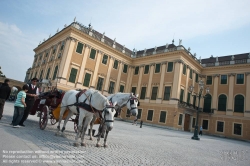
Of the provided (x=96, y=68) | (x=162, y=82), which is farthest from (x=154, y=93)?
(x=96, y=68)

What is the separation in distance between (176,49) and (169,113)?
400 inches

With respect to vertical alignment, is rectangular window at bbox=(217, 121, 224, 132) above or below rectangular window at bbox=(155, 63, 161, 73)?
below

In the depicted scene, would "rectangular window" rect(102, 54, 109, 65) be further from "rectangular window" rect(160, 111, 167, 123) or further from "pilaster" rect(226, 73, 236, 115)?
"pilaster" rect(226, 73, 236, 115)

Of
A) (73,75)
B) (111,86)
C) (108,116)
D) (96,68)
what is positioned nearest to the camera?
(108,116)

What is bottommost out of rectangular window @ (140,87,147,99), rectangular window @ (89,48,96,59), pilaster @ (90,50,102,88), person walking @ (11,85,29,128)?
person walking @ (11,85,29,128)

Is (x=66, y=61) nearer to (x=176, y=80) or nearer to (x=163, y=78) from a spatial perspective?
(x=163, y=78)

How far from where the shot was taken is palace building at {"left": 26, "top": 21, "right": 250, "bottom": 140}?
25938mm

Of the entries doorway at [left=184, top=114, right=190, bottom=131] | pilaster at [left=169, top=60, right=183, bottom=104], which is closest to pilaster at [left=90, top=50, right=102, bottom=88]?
pilaster at [left=169, top=60, right=183, bottom=104]

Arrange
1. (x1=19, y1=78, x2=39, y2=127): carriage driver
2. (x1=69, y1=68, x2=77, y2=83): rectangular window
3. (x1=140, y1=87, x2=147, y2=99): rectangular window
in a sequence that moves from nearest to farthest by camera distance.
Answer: (x1=19, y1=78, x2=39, y2=127): carriage driver → (x1=69, y1=68, x2=77, y2=83): rectangular window → (x1=140, y1=87, x2=147, y2=99): rectangular window

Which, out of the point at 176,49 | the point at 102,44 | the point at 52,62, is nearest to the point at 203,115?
the point at 176,49

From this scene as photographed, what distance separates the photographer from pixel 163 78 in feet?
94.3

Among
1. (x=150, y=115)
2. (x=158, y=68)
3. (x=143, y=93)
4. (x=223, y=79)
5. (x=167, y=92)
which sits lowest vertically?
(x=150, y=115)

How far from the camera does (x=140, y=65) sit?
1288 inches

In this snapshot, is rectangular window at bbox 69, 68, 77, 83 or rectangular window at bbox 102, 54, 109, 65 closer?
rectangular window at bbox 69, 68, 77, 83
